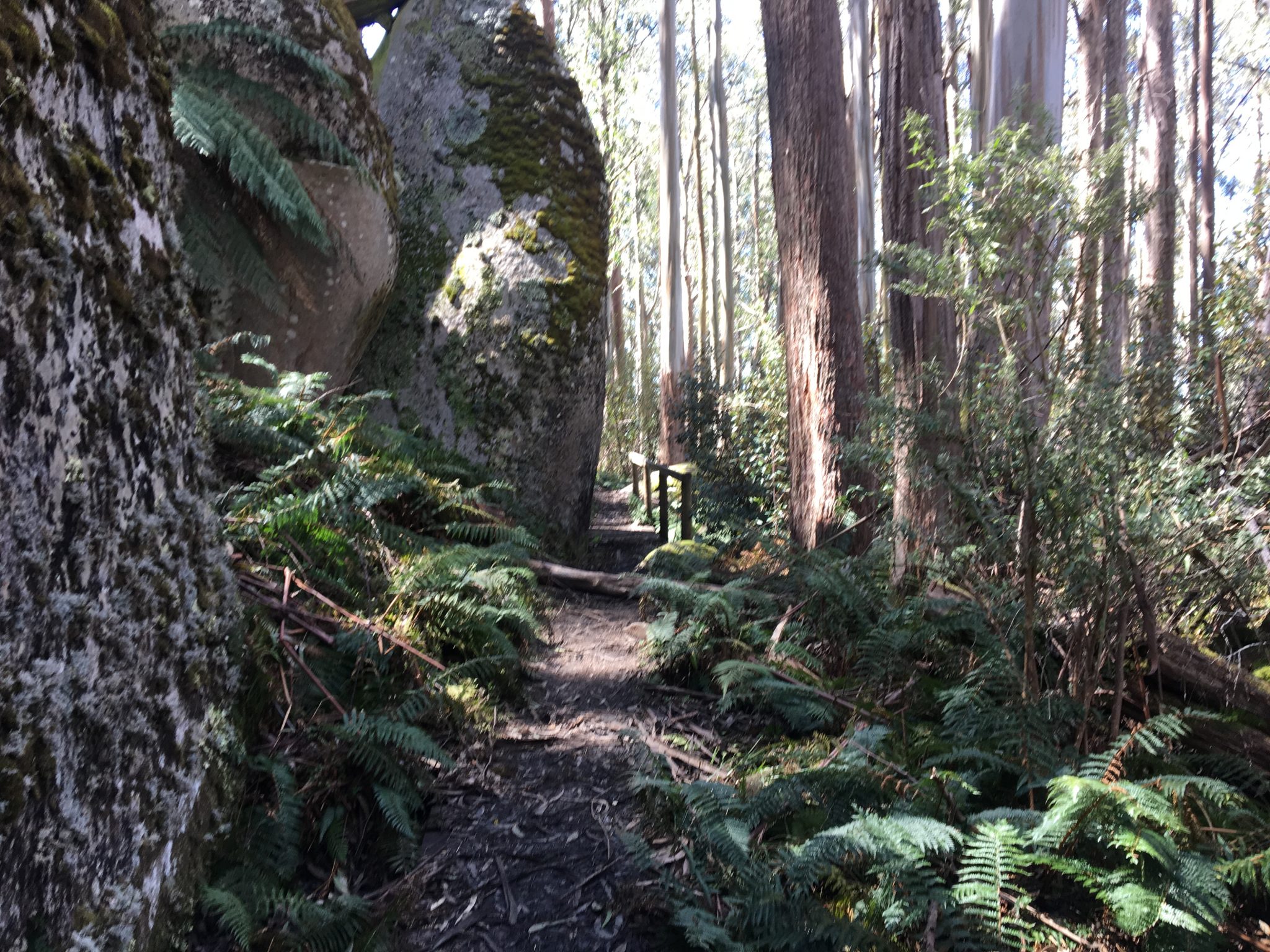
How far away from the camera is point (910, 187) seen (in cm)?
516

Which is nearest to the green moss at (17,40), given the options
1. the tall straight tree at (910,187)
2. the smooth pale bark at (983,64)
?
the tall straight tree at (910,187)

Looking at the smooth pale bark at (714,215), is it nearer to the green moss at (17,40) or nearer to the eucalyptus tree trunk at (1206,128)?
the eucalyptus tree trunk at (1206,128)

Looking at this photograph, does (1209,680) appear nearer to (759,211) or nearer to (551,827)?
(551,827)

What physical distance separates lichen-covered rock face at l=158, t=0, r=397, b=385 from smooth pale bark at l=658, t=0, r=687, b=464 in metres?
10.1

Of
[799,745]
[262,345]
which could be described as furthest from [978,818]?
[262,345]

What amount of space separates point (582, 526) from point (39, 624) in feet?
Answer: 19.3

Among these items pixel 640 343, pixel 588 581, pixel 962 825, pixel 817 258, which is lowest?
pixel 962 825

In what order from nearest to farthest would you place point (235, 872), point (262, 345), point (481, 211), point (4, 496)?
point (4, 496), point (235, 872), point (262, 345), point (481, 211)

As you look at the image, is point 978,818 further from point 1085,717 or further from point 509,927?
point 509,927

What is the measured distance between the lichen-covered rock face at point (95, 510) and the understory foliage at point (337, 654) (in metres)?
0.23

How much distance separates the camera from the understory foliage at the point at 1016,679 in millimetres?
2076

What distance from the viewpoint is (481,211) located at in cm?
718

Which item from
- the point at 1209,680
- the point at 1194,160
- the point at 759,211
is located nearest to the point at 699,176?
the point at 759,211

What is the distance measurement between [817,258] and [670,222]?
1265 centimetres
